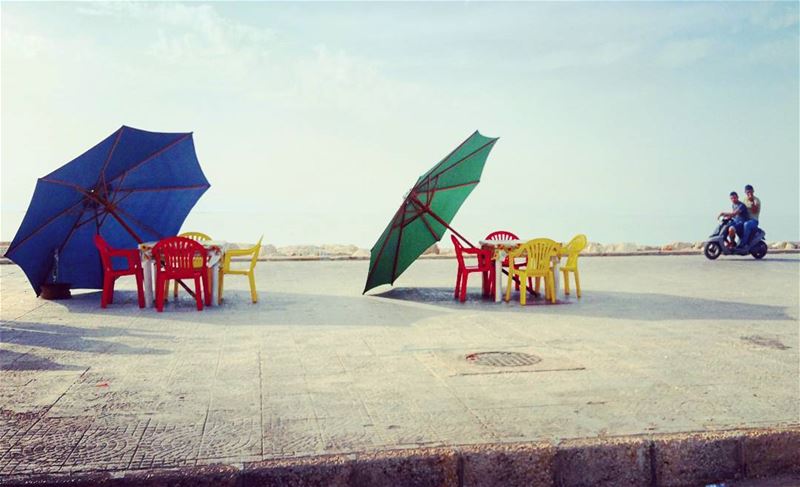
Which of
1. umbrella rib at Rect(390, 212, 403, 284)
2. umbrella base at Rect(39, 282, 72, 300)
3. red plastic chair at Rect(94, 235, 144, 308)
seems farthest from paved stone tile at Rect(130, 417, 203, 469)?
umbrella base at Rect(39, 282, 72, 300)

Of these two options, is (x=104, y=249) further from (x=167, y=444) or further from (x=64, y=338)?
(x=167, y=444)

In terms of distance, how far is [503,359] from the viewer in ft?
21.4

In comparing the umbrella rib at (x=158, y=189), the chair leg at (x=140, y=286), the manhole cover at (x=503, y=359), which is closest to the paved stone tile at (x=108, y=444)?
the manhole cover at (x=503, y=359)

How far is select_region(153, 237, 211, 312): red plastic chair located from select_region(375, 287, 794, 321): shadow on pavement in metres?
2.69

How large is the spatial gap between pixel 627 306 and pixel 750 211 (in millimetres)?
10397

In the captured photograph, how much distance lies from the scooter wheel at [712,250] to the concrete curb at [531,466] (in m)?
14.7

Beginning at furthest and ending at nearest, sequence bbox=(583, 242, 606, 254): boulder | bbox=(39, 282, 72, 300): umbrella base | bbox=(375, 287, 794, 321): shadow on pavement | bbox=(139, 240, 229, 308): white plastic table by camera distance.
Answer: bbox=(583, 242, 606, 254): boulder < bbox=(39, 282, 72, 300): umbrella base < bbox=(139, 240, 229, 308): white plastic table < bbox=(375, 287, 794, 321): shadow on pavement

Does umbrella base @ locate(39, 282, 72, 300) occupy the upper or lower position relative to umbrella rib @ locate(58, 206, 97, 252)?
lower

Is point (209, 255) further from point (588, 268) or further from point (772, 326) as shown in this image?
point (588, 268)

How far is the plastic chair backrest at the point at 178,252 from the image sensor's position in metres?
9.70

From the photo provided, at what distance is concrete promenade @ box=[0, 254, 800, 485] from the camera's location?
13.6ft

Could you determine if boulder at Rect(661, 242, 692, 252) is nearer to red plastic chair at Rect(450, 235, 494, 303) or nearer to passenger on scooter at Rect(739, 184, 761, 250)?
passenger on scooter at Rect(739, 184, 761, 250)

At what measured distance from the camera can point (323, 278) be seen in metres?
13.7

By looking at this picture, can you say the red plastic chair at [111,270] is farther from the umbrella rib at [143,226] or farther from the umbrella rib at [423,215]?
the umbrella rib at [423,215]
